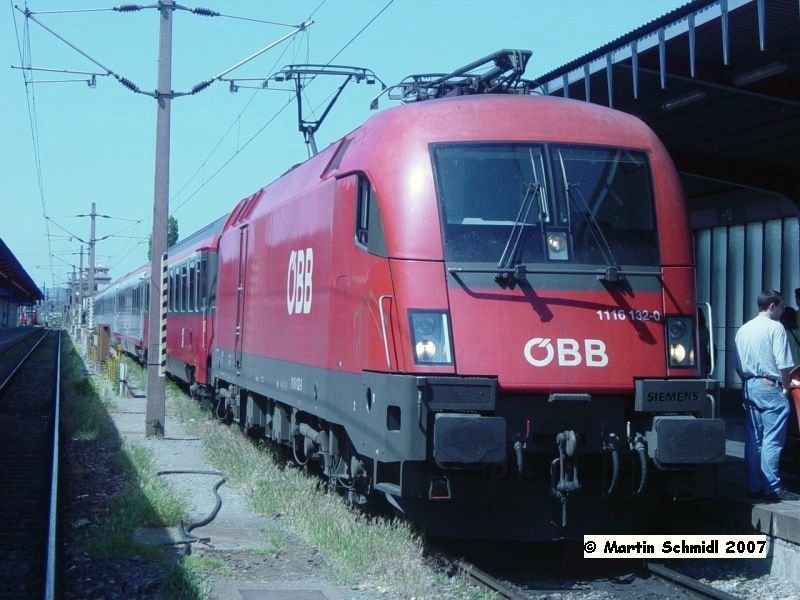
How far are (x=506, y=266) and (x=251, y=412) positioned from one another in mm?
6669

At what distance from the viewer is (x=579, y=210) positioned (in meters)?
7.74

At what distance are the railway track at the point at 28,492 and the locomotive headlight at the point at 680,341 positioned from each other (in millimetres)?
4371

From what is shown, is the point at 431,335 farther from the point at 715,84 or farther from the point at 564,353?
the point at 715,84

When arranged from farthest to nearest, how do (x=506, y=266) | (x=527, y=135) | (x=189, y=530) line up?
(x=189, y=530) < (x=527, y=135) < (x=506, y=266)

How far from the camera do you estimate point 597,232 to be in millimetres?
7695

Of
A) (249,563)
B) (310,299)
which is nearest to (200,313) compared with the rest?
(310,299)

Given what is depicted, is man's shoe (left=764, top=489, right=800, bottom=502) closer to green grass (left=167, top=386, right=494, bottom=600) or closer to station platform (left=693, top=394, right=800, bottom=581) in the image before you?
station platform (left=693, top=394, right=800, bottom=581)

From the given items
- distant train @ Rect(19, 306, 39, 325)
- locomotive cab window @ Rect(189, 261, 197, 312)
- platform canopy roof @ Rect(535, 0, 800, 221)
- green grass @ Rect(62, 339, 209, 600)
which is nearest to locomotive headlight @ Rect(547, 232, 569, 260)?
platform canopy roof @ Rect(535, 0, 800, 221)

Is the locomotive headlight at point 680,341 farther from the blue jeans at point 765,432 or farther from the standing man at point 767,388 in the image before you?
the blue jeans at point 765,432

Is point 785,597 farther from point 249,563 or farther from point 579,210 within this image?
point 249,563

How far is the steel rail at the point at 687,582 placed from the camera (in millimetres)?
6852

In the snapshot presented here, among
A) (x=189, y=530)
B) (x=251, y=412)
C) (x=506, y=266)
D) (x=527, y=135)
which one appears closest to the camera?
(x=506, y=266)

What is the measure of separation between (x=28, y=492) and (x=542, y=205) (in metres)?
6.79

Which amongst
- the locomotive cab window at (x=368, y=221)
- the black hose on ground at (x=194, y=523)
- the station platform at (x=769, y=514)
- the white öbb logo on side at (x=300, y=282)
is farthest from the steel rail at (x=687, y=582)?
the white öbb logo on side at (x=300, y=282)
